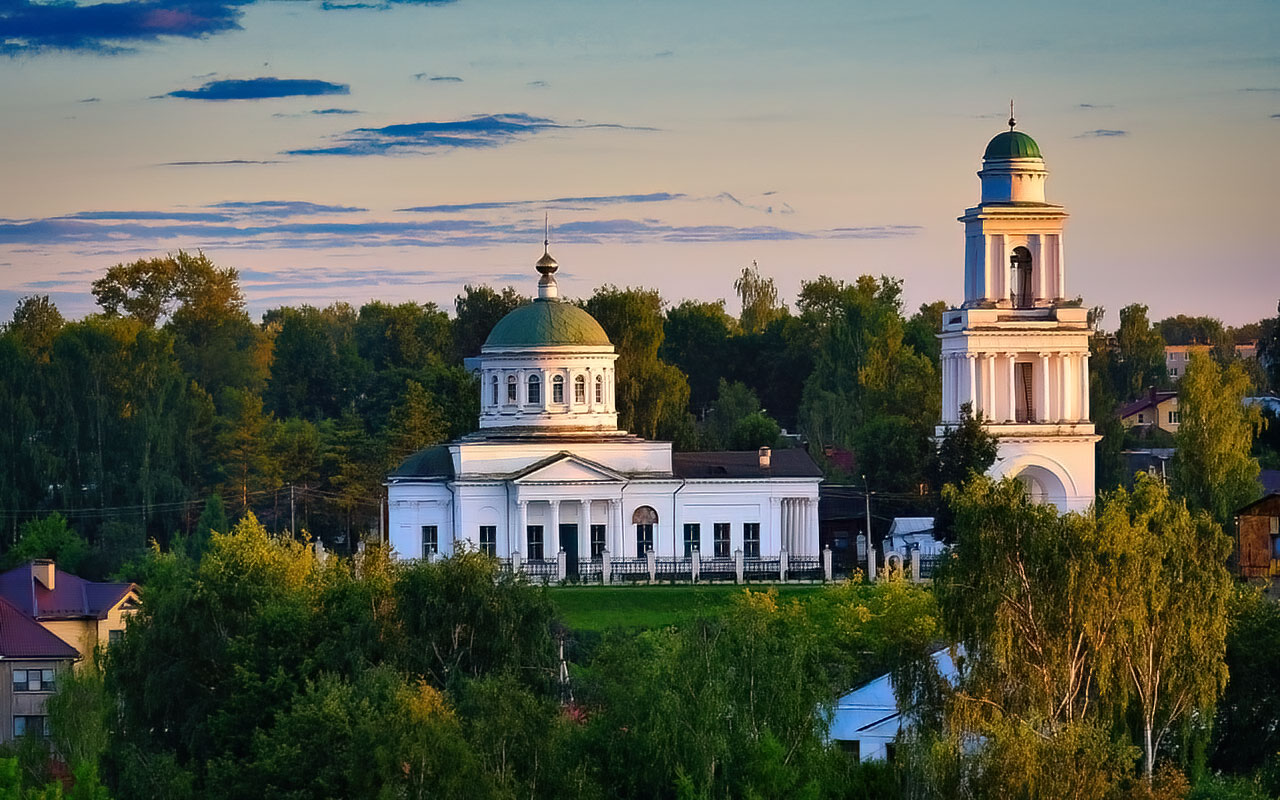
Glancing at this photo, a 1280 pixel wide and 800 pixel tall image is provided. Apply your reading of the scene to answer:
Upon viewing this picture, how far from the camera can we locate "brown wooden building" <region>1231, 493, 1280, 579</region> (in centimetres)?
5503

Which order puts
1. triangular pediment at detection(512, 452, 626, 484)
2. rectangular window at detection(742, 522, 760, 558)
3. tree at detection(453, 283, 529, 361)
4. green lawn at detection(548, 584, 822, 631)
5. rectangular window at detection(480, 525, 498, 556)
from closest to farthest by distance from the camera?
1. green lawn at detection(548, 584, 822, 631)
2. triangular pediment at detection(512, 452, 626, 484)
3. rectangular window at detection(480, 525, 498, 556)
4. rectangular window at detection(742, 522, 760, 558)
5. tree at detection(453, 283, 529, 361)

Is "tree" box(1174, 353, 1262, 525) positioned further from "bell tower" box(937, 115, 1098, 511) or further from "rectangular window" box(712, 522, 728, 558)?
"rectangular window" box(712, 522, 728, 558)

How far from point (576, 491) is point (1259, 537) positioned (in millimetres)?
21652

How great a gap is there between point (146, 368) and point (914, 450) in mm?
34059

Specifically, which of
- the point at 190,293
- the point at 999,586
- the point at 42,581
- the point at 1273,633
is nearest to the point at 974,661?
the point at 999,586

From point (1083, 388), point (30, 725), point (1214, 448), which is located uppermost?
point (1083, 388)

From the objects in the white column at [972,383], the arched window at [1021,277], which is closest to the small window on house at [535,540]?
the white column at [972,383]

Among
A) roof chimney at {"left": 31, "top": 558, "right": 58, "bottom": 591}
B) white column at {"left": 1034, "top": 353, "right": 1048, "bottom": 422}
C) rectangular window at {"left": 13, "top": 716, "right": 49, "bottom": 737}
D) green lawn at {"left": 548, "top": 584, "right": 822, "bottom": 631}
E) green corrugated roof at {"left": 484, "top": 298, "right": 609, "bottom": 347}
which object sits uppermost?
green corrugated roof at {"left": 484, "top": 298, "right": 609, "bottom": 347}

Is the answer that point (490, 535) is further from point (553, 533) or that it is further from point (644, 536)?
point (644, 536)

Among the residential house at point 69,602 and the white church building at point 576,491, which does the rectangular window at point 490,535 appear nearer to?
the white church building at point 576,491

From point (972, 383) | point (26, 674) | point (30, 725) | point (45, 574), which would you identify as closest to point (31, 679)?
point (26, 674)

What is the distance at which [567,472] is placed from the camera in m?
71.8

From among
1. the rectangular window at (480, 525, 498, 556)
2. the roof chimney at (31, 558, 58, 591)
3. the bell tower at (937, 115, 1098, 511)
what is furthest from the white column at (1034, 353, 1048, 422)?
the roof chimney at (31, 558, 58, 591)

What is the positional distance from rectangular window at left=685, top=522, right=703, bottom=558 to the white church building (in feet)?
0.09
